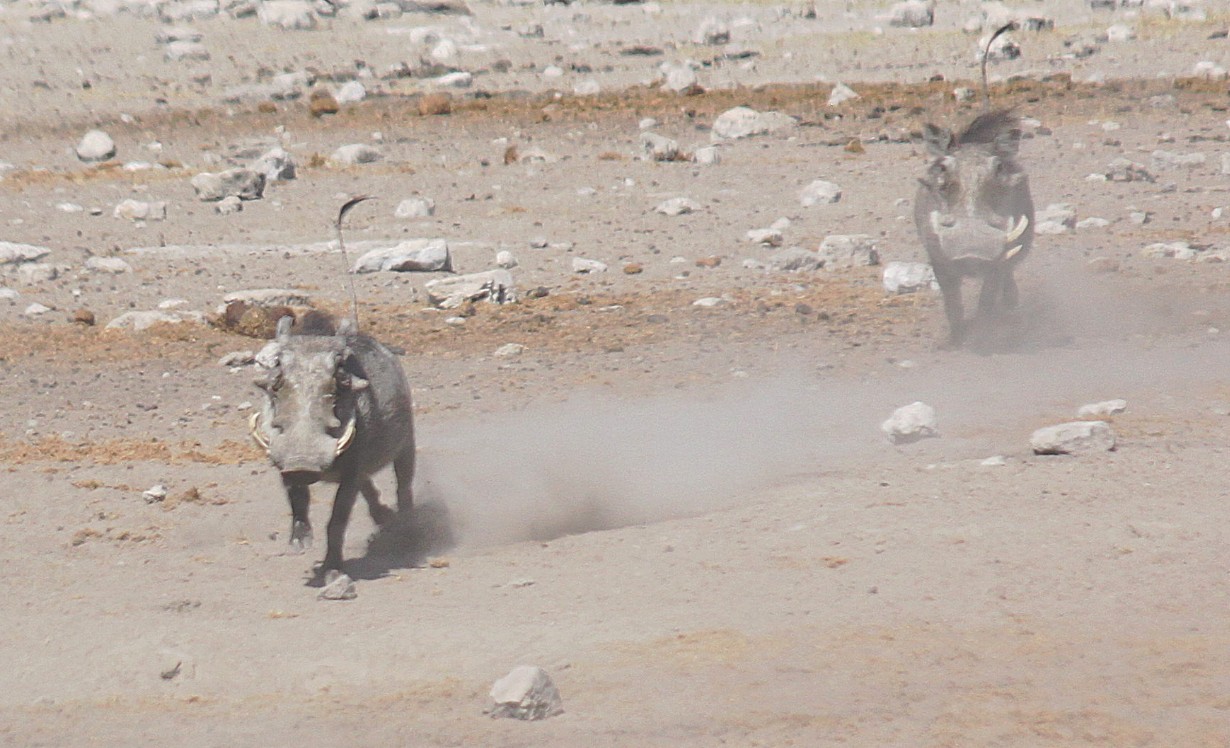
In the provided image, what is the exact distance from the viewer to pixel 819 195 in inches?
634

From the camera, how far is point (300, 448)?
6590 mm

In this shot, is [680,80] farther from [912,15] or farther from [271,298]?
[271,298]

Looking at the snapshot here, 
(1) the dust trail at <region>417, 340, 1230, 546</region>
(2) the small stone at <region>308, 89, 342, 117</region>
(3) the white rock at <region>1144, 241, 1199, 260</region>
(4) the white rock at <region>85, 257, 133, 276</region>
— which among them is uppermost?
(2) the small stone at <region>308, 89, 342, 117</region>

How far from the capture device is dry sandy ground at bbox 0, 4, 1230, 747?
5320mm

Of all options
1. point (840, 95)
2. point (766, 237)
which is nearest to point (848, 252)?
point (766, 237)

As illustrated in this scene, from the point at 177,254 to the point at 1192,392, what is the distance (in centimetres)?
895

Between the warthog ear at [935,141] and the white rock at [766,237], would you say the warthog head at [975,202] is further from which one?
the white rock at [766,237]


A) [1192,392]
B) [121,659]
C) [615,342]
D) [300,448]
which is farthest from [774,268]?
[121,659]

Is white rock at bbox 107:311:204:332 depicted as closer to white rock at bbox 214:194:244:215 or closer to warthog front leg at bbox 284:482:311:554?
white rock at bbox 214:194:244:215

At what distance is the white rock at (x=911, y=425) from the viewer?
27.2 ft

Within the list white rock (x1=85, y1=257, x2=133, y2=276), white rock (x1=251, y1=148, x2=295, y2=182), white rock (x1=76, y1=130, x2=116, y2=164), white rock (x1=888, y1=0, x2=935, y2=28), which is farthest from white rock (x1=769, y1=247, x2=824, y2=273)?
white rock (x1=888, y1=0, x2=935, y2=28)

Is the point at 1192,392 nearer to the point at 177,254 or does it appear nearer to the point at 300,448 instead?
the point at 300,448

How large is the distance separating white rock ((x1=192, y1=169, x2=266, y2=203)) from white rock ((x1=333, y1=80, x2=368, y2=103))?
6.21 m

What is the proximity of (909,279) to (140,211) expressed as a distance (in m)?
7.85
